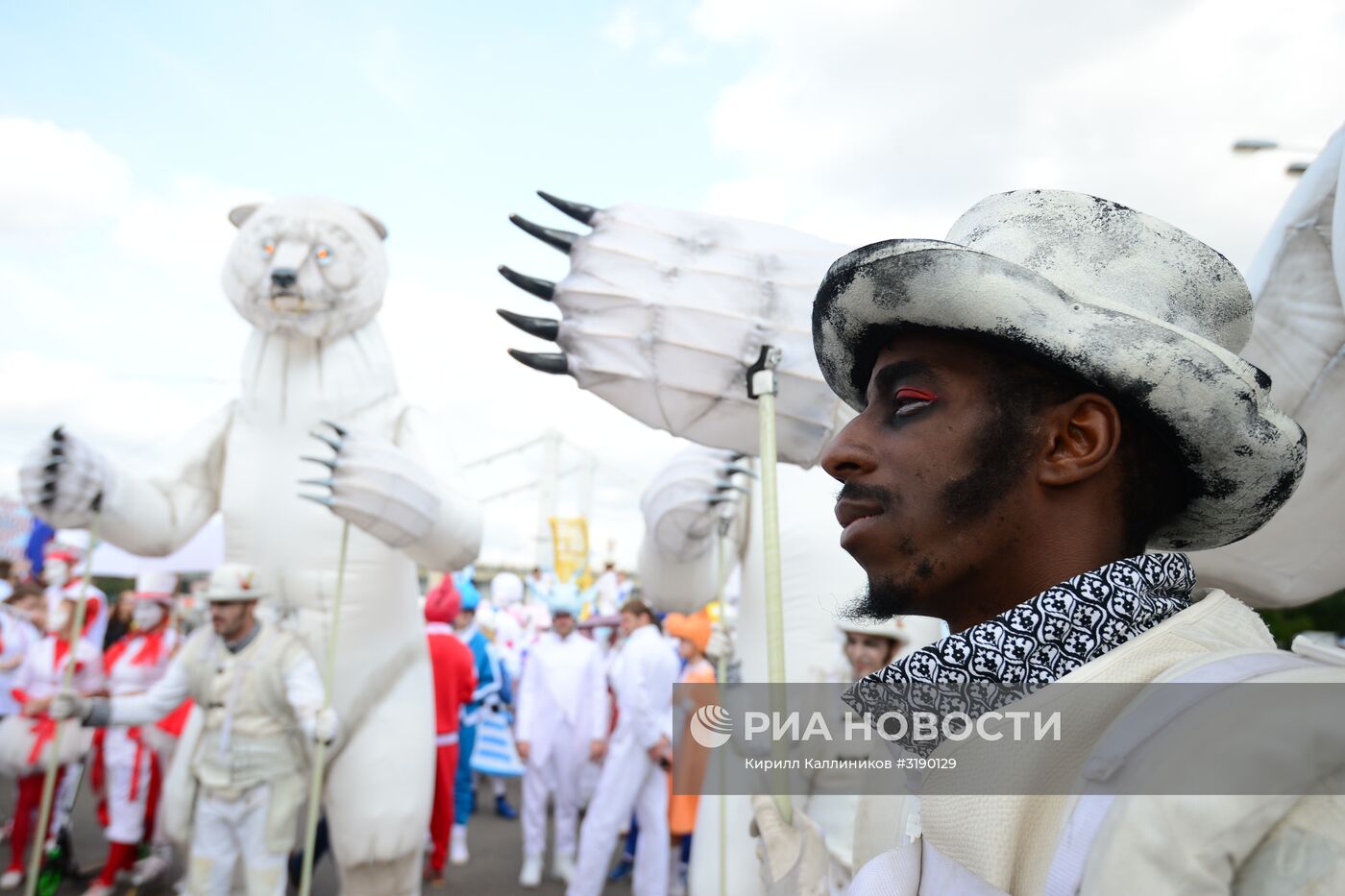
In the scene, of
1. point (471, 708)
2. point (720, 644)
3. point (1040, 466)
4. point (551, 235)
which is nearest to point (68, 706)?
point (720, 644)

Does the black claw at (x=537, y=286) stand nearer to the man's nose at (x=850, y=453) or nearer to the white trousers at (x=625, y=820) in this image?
the man's nose at (x=850, y=453)

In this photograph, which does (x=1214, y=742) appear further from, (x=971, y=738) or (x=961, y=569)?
(x=961, y=569)

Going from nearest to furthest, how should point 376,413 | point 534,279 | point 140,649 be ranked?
point 534,279 → point 376,413 → point 140,649

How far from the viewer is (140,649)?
5.80m

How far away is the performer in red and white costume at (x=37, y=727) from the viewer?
538 centimetres

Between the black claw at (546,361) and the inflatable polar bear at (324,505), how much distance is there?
6.23ft

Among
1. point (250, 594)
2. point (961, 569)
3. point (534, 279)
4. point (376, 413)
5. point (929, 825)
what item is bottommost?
point (929, 825)

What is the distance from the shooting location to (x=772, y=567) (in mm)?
1718

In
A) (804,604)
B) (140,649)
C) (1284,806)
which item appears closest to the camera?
(1284,806)

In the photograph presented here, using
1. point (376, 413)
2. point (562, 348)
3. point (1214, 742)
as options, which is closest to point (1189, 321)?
point (1214, 742)

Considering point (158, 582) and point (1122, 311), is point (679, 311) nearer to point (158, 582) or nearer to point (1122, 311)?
point (1122, 311)

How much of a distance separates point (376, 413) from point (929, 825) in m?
3.70

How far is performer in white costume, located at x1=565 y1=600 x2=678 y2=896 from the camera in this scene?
5.68 m

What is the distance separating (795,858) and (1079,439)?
1070 mm
